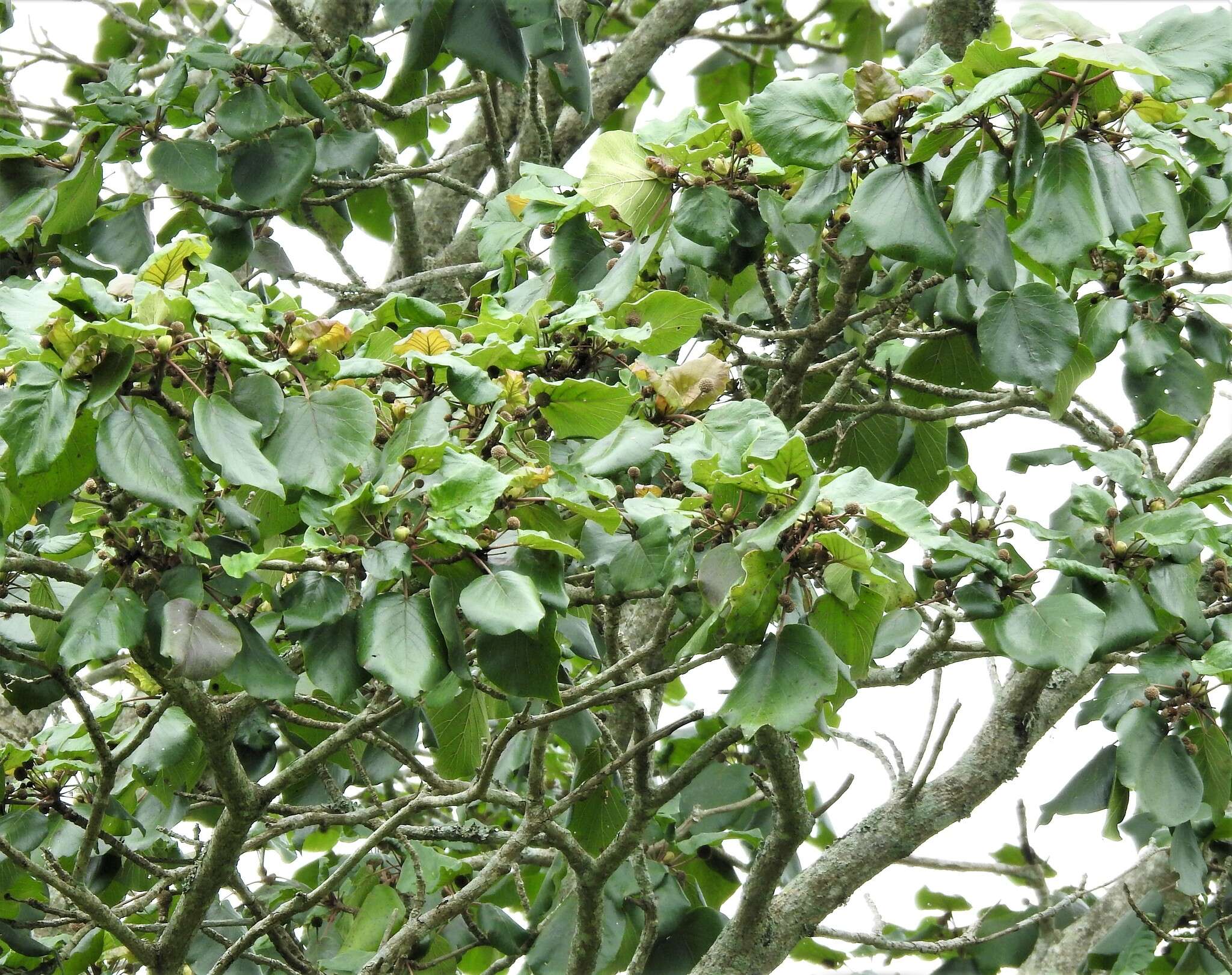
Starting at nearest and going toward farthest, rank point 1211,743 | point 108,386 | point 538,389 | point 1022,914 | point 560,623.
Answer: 1. point 108,386
2. point 538,389
3. point 560,623
4. point 1211,743
5. point 1022,914

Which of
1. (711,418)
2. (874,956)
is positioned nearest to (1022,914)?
(874,956)

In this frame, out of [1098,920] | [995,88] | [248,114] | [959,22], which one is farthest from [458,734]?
[959,22]

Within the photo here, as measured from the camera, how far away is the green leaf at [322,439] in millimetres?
1342

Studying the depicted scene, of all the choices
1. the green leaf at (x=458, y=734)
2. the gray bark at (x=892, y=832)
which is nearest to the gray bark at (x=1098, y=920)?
the gray bark at (x=892, y=832)

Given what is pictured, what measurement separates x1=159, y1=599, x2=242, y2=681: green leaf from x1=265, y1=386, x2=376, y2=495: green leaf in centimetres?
18

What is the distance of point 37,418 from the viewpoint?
1.24 m

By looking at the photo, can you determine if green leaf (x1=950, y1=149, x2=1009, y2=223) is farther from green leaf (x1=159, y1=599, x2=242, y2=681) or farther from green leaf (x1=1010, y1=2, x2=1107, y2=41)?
green leaf (x1=159, y1=599, x2=242, y2=681)

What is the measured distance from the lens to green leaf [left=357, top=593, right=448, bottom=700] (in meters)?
1.27

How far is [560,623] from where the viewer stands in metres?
1.74

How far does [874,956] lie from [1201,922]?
0.84 m

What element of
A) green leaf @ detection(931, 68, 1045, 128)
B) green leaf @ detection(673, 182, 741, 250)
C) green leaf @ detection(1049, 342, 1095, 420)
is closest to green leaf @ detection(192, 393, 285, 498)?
green leaf @ detection(673, 182, 741, 250)

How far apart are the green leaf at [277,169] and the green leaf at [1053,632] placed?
1.34 m

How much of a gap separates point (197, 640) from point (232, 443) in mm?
222

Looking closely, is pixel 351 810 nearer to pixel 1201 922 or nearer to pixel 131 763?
pixel 131 763
